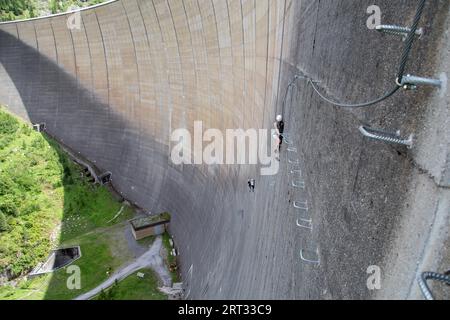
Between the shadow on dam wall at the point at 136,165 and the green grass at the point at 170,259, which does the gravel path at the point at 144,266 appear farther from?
the shadow on dam wall at the point at 136,165

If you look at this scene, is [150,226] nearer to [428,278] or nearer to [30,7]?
[428,278]

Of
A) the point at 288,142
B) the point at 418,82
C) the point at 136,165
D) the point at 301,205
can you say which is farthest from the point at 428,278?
the point at 136,165

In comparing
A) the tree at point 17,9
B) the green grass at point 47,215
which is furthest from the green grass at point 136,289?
the tree at point 17,9

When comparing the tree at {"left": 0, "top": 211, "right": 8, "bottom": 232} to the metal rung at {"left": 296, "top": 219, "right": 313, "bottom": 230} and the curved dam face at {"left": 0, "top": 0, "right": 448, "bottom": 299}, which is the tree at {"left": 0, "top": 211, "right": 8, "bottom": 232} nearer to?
the curved dam face at {"left": 0, "top": 0, "right": 448, "bottom": 299}

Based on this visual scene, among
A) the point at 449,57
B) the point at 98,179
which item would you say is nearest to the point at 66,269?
the point at 98,179

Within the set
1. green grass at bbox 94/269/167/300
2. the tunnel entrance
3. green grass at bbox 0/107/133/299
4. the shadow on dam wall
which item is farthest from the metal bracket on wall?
the tunnel entrance

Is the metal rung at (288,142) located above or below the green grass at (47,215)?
above
